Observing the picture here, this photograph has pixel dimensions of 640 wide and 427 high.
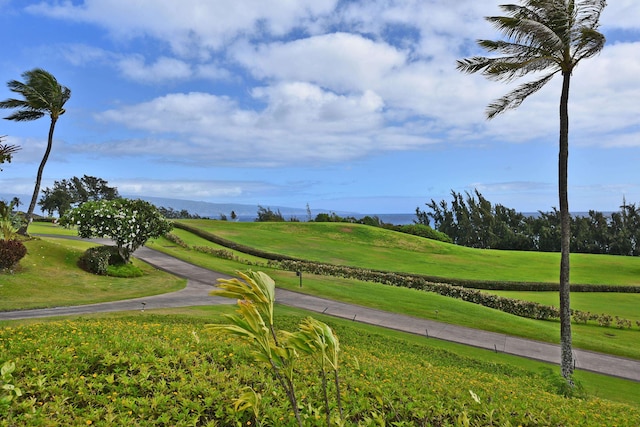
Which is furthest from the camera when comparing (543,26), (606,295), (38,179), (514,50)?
(606,295)

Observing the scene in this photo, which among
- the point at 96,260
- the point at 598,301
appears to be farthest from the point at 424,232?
the point at 96,260

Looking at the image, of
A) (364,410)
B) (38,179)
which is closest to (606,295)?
(364,410)

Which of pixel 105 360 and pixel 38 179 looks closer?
pixel 105 360

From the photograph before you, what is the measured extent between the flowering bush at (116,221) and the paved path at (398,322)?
4.56 m

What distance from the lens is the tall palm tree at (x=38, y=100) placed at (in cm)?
2807

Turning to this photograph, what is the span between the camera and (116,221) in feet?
77.2

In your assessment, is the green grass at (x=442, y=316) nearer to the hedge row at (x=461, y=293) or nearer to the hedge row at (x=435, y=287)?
the hedge row at (x=461, y=293)

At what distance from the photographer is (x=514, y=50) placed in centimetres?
1291

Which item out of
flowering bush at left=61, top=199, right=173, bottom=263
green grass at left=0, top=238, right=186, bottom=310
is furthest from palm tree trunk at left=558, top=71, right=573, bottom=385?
flowering bush at left=61, top=199, right=173, bottom=263

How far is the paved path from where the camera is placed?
49.7 ft

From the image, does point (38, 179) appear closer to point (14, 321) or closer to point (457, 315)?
point (14, 321)

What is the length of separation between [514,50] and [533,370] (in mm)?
10600

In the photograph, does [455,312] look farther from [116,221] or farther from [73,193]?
[73,193]

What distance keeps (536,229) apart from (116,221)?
67.8m
